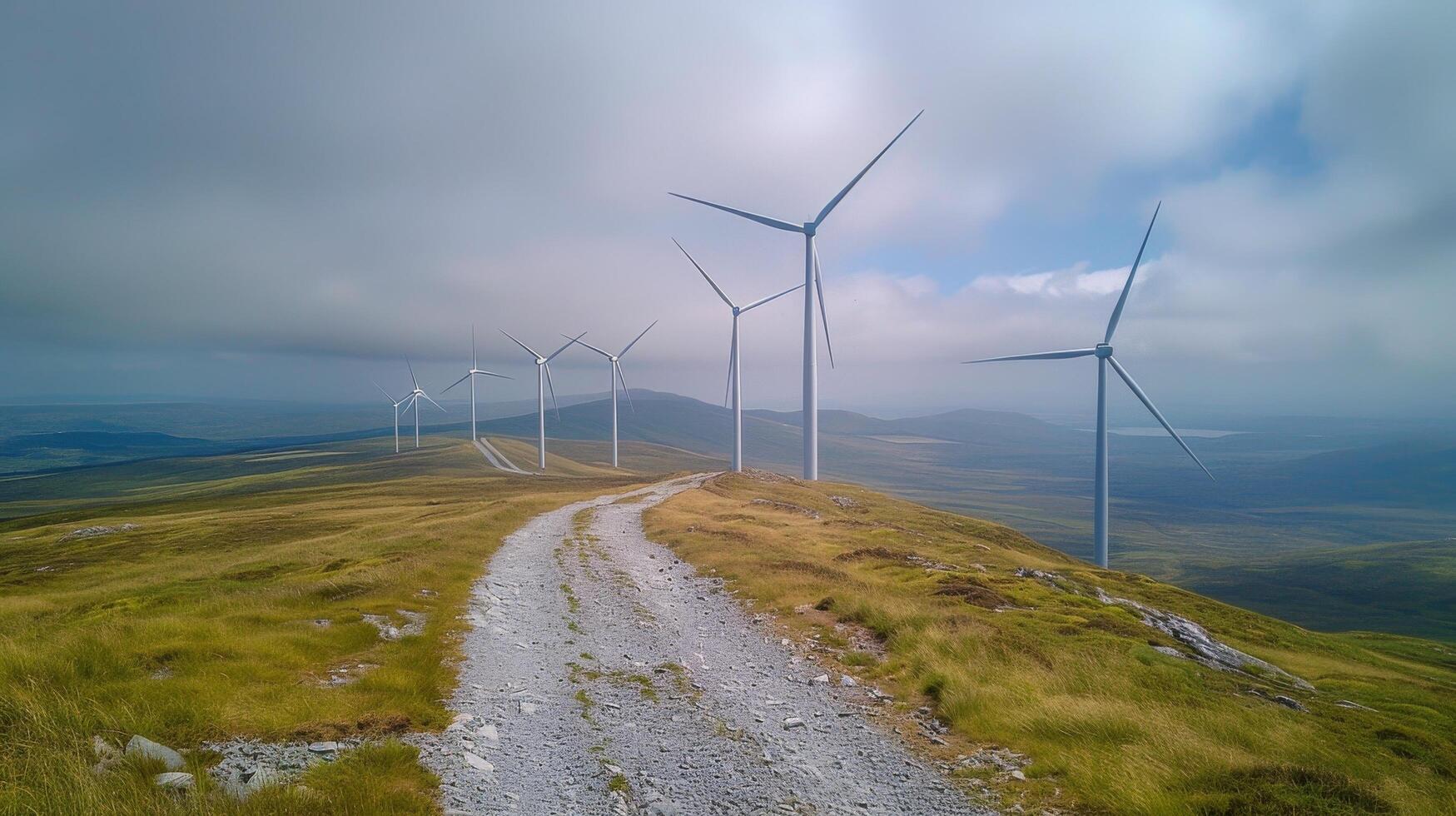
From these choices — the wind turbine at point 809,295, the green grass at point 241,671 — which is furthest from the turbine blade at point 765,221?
the green grass at point 241,671

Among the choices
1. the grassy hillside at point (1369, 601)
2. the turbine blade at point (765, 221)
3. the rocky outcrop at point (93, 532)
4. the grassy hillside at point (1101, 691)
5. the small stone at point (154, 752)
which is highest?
the turbine blade at point (765, 221)

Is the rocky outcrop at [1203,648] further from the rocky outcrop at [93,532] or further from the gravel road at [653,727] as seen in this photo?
the rocky outcrop at [93,532]

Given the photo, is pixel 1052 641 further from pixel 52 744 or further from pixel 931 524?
pixel 931 524

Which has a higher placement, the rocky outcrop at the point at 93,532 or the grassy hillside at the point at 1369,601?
the rocky outcrop at the point at 93,532

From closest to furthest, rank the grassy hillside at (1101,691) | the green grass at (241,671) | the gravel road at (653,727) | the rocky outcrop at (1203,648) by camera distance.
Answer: the green grass at (241,671)
the grassy hillside at (1101,691)
the gravel road at (653,727)
the rocky outcrop at (1203,648)

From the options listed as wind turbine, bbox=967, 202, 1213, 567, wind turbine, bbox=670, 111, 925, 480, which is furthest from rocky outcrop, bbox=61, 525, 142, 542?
wind turbine, bbox=967, 202, 1213, 567

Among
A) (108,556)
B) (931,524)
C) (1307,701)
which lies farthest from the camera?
(931,524)

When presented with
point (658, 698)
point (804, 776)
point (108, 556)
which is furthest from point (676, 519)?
point (108, 556)

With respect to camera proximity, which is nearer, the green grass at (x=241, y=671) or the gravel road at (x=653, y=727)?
the green grass at (x=241, y=671)

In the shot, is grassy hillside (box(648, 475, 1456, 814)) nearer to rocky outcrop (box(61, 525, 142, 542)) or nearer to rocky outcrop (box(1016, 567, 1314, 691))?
rocky outcrop (box(1016, 567, 1314, 691))
